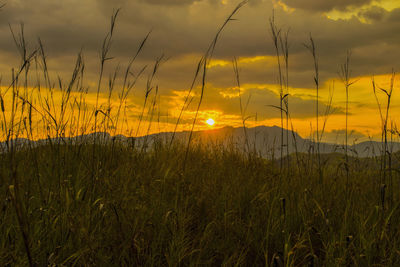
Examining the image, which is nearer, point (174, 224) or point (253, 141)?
point (174, 224)

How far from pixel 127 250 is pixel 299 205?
1.37m

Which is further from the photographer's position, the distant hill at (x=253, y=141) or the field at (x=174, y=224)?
the distant hill at (x=253, y=141)

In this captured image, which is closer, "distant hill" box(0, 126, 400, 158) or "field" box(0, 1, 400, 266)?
"field" box(0, 1, 400, 266)

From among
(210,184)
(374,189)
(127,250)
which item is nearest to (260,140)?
(374,189)

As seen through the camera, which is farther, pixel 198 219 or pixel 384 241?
pixel 198 219

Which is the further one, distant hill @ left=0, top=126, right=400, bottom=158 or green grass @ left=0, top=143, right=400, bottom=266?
distant hill @ left=0, top=126, right=400, bottom=158

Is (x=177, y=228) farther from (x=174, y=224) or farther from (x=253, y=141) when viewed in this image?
(x=253, y=141)

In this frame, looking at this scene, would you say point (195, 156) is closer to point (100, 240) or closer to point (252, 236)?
point (252, 236)

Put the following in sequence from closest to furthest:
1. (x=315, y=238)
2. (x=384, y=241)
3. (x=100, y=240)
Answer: (x=100, y=240), (x=384, y=241), (x=315, y=238)

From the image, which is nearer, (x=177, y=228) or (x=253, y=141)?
(x=177, y=228)

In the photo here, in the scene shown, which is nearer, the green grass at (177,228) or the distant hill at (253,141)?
the green grass at (177,228)

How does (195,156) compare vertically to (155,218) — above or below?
above

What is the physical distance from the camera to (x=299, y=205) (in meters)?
2.69

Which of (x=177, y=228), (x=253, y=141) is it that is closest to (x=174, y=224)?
(x=177, y=228)
